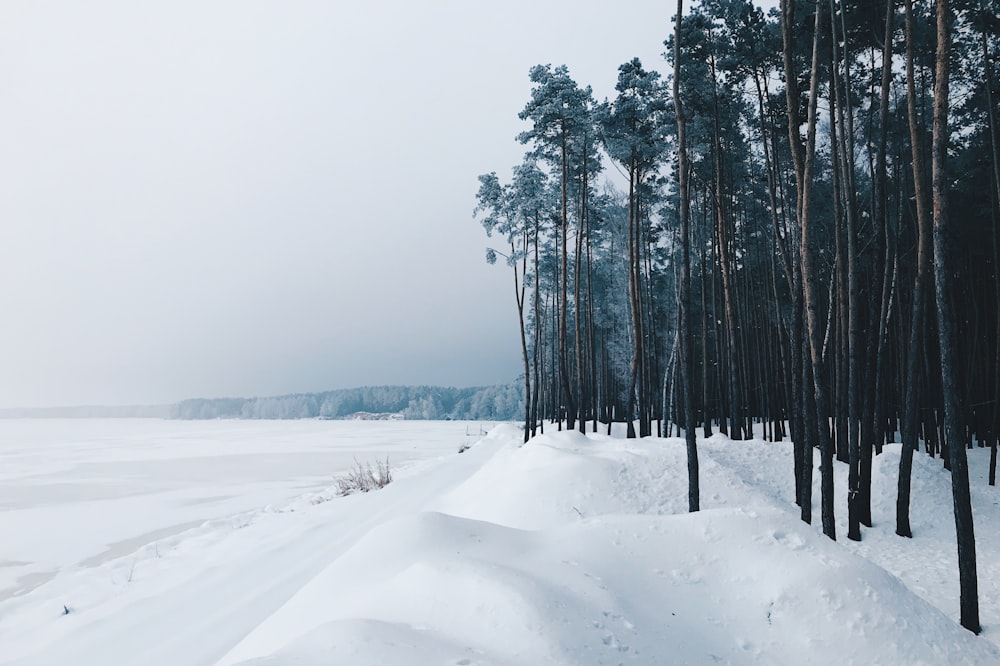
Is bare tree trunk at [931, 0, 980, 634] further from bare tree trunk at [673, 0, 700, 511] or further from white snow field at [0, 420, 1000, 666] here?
bare tree trunk at [673, 0, 700, 511]

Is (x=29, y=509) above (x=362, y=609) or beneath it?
beneath

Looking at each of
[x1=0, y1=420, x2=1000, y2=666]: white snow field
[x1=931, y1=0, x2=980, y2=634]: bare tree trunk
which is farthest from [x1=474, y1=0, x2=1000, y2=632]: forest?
[x1=0, y1=420, x2=1000, y2=666]: white snow field

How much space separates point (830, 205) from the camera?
19.5 m

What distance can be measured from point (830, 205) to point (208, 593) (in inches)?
838

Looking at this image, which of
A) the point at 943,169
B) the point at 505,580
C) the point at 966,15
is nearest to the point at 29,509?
the point at 505,580

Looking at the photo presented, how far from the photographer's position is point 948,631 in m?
4.21

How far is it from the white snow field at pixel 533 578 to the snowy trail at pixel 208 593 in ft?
0.12

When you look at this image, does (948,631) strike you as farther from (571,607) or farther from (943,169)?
(943,169)

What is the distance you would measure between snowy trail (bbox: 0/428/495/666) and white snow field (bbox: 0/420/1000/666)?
0.12ft

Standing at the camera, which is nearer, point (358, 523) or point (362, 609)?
point (362, 609)

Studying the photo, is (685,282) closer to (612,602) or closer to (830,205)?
(612,602)

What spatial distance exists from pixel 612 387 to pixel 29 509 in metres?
31.4

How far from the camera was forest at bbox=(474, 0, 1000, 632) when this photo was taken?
7.73m

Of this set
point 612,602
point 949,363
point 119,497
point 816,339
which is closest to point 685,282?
point 816,339
